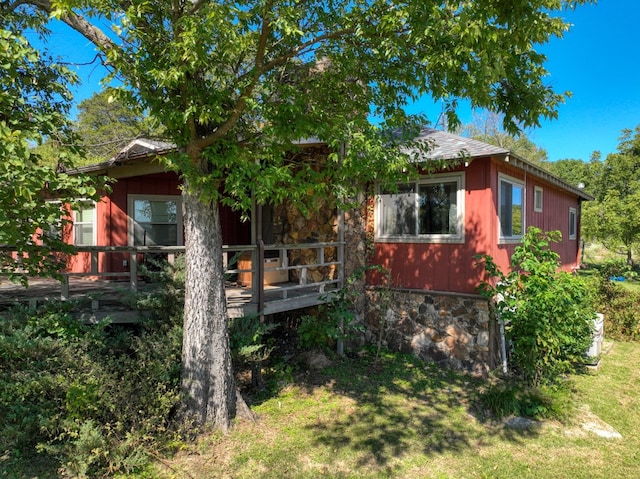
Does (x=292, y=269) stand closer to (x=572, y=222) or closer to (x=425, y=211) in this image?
(x=425, y=211)

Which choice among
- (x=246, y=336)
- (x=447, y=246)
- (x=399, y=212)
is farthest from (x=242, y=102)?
(x=447, y=246)

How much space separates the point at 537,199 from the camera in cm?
996

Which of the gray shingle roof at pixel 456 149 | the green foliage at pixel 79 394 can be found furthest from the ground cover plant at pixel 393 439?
the gray shingle roof at pixel 456 149

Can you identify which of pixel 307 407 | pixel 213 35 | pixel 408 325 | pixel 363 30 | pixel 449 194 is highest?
pixel 363 30

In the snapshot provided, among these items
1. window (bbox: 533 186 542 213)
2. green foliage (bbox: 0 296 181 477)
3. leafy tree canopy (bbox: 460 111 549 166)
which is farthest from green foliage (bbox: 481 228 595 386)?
leafy tree canopy (bbox: 460 111 549 166)

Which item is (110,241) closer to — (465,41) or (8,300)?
(8,300)

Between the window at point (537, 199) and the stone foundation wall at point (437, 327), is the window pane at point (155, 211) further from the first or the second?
the window at point (537, 199)

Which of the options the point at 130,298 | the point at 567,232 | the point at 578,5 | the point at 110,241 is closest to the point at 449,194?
the point at 578,5

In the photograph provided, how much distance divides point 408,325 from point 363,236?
1.94m

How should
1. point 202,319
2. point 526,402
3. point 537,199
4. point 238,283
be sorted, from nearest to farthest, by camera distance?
point 202,319 → point 526,402 → point 238,283 → point 537,199

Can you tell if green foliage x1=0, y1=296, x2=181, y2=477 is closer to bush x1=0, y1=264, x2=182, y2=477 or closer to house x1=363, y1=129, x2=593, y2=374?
bush x1=0, y1=264, x2=182, y2=477

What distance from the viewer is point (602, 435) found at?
4.85 metres

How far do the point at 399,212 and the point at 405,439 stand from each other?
418cm

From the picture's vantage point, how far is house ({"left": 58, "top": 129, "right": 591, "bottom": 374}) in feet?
22.2
